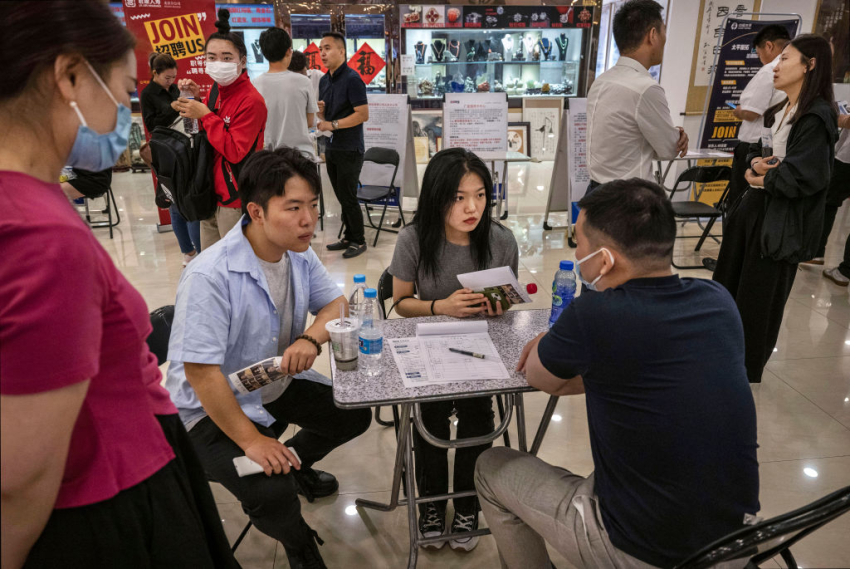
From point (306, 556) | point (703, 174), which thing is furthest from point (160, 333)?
point (703, 174)

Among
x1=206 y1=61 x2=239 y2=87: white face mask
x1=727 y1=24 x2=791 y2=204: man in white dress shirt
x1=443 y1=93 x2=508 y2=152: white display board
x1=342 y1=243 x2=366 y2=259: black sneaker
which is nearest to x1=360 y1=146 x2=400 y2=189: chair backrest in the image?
x1=443 y1=93 x2=508 y2=152: white display board

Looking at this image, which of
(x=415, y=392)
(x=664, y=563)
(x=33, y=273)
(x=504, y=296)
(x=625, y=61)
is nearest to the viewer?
(x=33, y=273)

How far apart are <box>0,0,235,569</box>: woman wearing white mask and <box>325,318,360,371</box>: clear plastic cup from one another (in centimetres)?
75

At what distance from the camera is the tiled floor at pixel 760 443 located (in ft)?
6.92

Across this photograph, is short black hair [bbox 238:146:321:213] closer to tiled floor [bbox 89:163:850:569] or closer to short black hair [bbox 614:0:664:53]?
tiled floor [bbox 89:163:850:569]

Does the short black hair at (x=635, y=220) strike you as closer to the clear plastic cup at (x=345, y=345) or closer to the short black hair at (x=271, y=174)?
the clear plastic cup at (x=345, y=345)

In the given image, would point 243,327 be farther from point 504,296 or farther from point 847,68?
point 847,68

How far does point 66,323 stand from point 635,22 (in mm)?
3355

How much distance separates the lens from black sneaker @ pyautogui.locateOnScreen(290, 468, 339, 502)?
7.67 ft

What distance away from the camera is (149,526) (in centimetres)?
102

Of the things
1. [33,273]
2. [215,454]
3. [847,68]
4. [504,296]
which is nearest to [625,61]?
[504,296]

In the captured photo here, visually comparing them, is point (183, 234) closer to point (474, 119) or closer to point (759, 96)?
point (474, 119)

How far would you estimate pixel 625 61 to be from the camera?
132 inches

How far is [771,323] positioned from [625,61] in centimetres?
172
